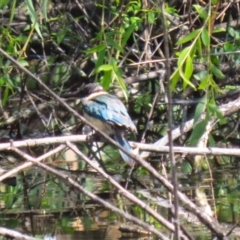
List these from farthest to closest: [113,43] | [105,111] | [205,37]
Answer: [105,111] → [113,43] → [205,37]

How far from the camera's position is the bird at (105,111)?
4.87 meters

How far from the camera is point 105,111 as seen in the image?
511 centimetres

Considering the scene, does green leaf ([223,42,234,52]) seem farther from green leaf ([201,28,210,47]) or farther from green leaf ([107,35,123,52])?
green leaf ([201,28,210,47])

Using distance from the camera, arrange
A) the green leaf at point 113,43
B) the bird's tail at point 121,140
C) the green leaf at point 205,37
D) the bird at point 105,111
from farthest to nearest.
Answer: the bird at point 105,111
the bird's tail at point 121,140
the green leaf at point 113,43
the green leaf at point 205,37

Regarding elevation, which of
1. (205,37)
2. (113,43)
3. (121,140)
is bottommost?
(121,140)

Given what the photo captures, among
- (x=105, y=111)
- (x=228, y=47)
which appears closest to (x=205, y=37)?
(x=228, y=47)

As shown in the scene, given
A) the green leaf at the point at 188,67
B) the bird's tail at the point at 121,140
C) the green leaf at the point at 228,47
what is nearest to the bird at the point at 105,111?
the bird's tail at the point at 121,140

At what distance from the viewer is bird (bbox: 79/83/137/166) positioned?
4.87 m

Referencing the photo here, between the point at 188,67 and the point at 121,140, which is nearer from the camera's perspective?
the point at 188,67

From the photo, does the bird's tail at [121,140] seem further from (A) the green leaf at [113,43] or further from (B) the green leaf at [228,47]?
(B) the green leaf at [228,47]

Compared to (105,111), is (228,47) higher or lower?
higher

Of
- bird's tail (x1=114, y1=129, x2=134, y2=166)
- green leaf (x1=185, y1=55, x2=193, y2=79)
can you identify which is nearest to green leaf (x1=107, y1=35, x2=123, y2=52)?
bird's tail (x1=114, y1=129, x2=134, y2=166)

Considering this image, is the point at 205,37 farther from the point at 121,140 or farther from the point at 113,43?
the point at 121,140

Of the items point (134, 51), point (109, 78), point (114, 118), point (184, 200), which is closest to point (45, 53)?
point (134, 51)
